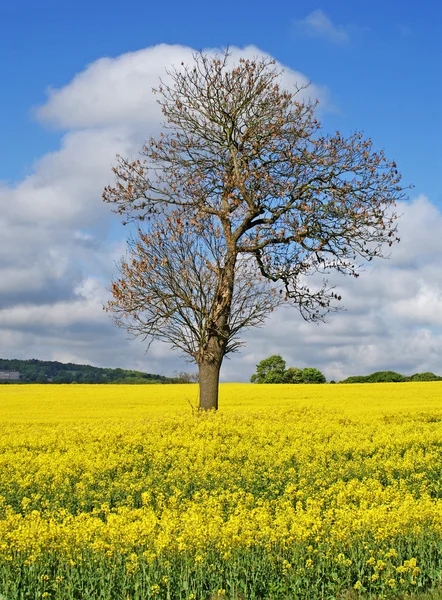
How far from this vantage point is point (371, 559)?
8.24m

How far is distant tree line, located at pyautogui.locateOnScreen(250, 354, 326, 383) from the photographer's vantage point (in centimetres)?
7362

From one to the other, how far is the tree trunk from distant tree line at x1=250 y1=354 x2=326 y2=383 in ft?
153

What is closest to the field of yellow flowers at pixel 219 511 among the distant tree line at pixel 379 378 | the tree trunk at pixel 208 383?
the tree trunk at pixel 208 383

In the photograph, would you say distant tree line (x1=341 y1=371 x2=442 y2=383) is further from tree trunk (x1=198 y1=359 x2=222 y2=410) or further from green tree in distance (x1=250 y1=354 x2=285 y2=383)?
tree trunk (x1=198 y1=359 x2=222 y2=410)

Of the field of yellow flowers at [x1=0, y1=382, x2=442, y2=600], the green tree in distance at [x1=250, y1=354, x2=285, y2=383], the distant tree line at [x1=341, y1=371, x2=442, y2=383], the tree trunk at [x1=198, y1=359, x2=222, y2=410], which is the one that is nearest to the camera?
the field of yellow flowers at [x1=0, y1=382, x2=442, y2=600]

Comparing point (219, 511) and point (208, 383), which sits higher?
point (208, 383)

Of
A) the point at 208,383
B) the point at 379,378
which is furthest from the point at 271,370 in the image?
the point at 208,383

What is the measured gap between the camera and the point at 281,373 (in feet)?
243

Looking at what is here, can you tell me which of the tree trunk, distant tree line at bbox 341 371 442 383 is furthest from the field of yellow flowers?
distant tree line at bbox 341 371 442 383

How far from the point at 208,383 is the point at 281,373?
48.1 metres

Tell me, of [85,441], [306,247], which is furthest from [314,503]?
[306,247]

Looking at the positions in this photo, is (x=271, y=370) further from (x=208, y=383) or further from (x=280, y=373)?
(x=208, y=383)

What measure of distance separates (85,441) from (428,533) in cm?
1296

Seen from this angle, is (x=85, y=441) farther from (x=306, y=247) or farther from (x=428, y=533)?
(x=428, y=533)
